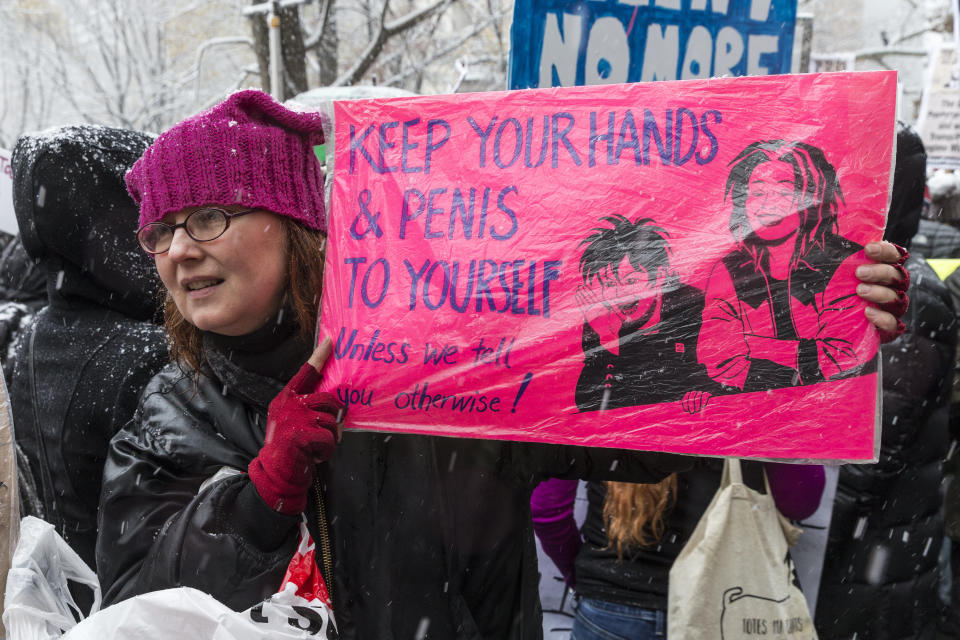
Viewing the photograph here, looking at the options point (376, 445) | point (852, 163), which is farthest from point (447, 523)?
point (852, 163)

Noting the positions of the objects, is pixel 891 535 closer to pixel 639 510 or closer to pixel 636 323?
pixel 639 510

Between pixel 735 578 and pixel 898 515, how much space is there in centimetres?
101

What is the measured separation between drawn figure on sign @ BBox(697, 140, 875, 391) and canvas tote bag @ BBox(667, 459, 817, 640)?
895 mm

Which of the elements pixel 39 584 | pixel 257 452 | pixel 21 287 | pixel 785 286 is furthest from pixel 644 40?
pixel 21 287

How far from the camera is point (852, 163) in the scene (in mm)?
1433

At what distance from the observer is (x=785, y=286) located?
4.76ft

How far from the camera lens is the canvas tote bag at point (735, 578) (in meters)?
2.20

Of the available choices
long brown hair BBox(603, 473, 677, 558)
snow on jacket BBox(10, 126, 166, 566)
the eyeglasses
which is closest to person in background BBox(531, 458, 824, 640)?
long brown hair BBox(603, 473, 677, 558)

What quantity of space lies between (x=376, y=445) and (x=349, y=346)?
24 centimetres

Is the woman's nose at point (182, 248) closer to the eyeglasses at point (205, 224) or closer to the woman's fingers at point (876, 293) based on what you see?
the eyeglasses at point (205, 224)

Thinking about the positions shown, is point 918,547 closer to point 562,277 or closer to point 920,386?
point 920,386

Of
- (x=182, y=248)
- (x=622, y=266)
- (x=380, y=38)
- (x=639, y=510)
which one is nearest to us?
(x=622, y=266)

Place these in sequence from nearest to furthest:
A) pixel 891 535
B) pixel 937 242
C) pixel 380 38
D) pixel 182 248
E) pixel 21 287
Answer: pixel 182 248
pixel 891 535
pixel 21 287
pixel 937 242
pixel 380 38

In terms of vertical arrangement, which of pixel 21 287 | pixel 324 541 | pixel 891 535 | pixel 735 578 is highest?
pixel 21 287
